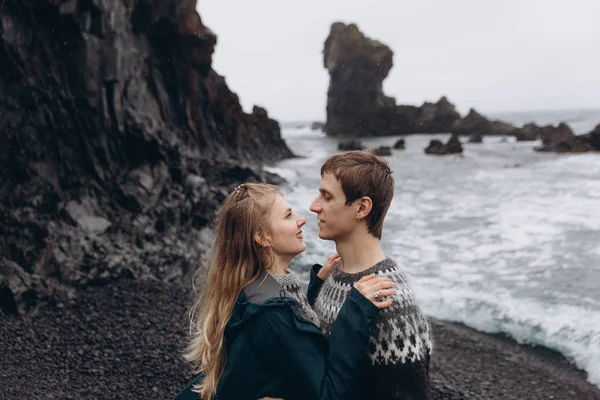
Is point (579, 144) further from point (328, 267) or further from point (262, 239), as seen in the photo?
point (262, 239)

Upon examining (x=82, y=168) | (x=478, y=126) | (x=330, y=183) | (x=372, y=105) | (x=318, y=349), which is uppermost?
(x=372, y=105)

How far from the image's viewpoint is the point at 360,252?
305cm

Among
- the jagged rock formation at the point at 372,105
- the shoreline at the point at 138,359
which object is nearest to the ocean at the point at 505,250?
the shoreline at the point at 138,359

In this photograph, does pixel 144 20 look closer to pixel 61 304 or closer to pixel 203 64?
pixel 203 64

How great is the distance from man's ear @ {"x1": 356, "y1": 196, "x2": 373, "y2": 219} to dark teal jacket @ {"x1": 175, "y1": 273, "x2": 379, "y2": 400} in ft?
1.46

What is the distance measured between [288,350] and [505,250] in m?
13.8

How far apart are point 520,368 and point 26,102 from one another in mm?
10205

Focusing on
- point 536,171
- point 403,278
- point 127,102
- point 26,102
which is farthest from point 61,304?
point 536,171

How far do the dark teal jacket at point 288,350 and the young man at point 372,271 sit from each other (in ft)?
0.37

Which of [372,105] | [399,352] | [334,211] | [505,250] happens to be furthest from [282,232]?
[372,105]

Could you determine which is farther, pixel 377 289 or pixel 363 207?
pixel 363 207

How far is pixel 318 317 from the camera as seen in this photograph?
123 inches

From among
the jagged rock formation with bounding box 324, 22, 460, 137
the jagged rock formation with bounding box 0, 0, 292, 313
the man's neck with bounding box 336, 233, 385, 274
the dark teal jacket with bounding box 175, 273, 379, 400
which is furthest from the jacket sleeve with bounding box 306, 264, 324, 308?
the jagged rock formation with bounding box 324, 22, 460, 137

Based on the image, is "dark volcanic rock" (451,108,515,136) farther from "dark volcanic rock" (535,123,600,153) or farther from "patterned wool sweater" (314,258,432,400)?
"patterned wool sweater" (314,258,432,400)
